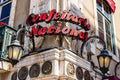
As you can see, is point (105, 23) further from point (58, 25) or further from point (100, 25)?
point (58, 25)

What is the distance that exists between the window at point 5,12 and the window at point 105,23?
3981 mm

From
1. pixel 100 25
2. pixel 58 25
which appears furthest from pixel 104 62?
pixel 100 25

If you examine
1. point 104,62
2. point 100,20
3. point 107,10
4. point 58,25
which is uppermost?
point 107,10

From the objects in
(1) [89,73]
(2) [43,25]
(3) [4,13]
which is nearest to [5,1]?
(3) [4,13]

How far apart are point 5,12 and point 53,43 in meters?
3.78

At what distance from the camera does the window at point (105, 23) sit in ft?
37.2

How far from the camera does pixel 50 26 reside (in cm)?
780

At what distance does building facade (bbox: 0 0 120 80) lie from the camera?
7301 mm

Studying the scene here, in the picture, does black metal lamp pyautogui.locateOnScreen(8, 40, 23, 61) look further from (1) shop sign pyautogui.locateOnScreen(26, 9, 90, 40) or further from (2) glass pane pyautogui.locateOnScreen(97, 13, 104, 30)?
(2) glass pane pyautogui.locateOnScreen(97, 13, 104, 30)

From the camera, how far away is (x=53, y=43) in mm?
7848

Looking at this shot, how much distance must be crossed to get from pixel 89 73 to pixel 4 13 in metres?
4.72

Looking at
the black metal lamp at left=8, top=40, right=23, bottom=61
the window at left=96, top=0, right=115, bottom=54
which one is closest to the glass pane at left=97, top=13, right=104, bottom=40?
the window at left=96, top=0, right=115, bottom=54

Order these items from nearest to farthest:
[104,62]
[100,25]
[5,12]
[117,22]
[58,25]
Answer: [104,62] < [58,25] < [5,12] < [100,25] < [117,22]

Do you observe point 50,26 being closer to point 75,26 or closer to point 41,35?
point 41,35
